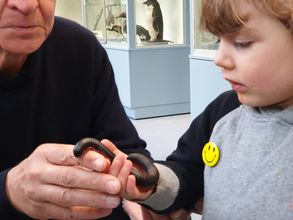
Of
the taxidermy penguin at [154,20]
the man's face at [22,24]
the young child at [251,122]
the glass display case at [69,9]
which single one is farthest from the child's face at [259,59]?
the glass display case at [69,9]

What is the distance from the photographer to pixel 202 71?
9.88ft

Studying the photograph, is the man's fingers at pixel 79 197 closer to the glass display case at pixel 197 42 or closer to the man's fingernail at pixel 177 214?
the man's fingernail at pixel 177 214

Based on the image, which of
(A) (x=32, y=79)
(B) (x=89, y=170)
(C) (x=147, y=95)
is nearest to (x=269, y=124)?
(B) (x=89, y=170)

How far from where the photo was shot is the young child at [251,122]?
2.09ft

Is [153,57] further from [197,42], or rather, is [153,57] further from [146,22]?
[197,42]

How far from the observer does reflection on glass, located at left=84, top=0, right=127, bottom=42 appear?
4.44m

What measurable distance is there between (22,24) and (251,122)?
43 cm

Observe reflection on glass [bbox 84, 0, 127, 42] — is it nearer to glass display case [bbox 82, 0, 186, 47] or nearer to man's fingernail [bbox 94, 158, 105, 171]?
glass display case [bbox 82, 0, 186, 47]

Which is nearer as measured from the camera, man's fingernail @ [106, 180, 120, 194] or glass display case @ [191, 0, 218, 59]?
man's fingernail @ [106, 180, 120, 194]

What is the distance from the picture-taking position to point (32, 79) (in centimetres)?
89

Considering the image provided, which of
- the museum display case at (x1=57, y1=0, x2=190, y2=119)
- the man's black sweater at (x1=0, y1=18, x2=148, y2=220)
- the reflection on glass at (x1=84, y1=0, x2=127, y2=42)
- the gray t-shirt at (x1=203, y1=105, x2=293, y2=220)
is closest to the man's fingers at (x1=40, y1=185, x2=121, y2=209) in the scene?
the gray t-shirt at (x1=203, y1=105, x2=293, y2=220)

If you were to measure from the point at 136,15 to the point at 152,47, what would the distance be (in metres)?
0.35

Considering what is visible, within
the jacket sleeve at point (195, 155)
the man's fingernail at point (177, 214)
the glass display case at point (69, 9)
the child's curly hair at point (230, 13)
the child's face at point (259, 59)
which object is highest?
the glass display case at point (69, 9)

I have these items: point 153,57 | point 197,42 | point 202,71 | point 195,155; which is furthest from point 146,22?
point 195,155
